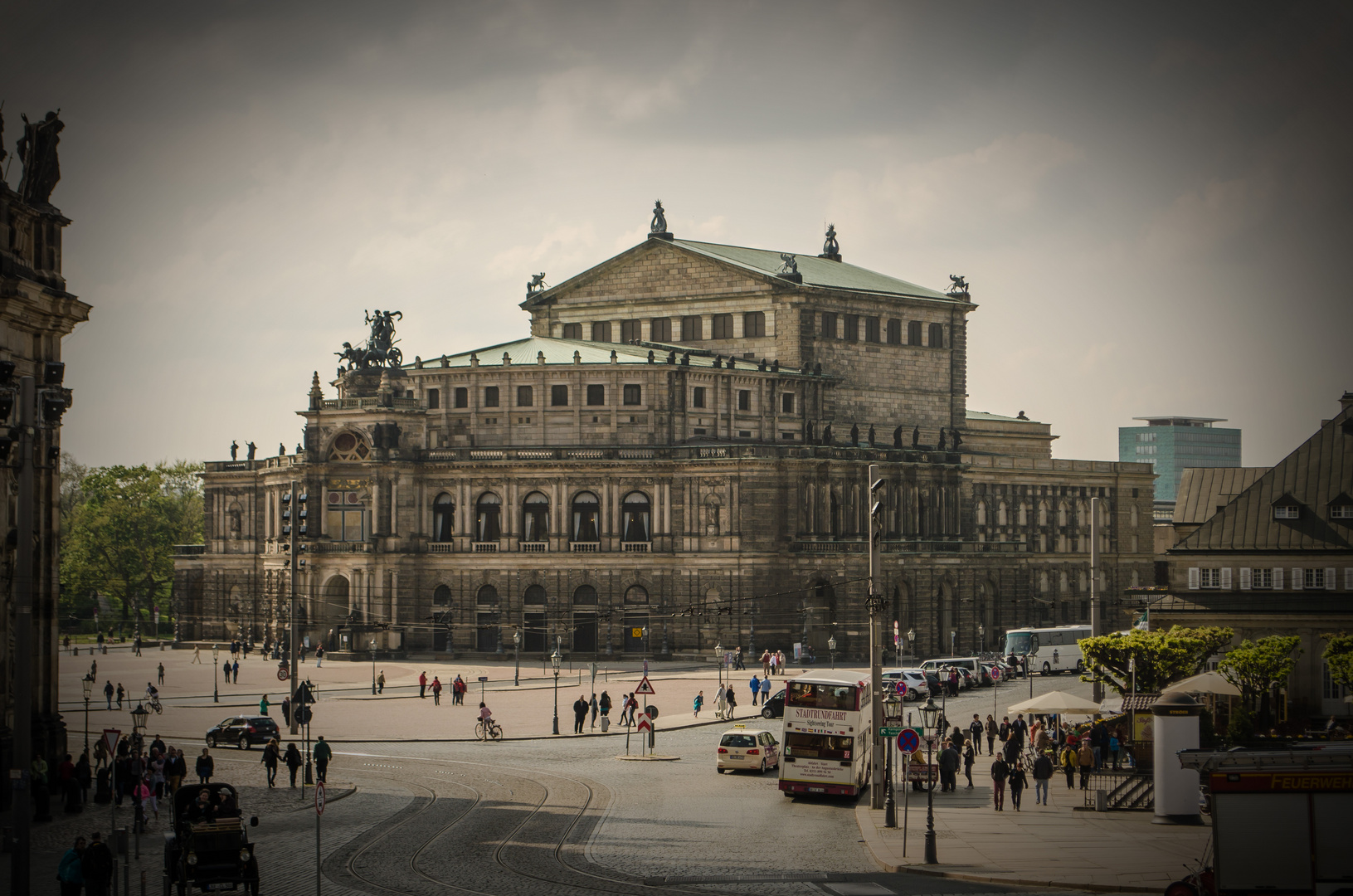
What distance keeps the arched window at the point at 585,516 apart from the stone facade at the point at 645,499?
18 cm

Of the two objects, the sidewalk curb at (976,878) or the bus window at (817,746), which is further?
the bus window at (817,746)

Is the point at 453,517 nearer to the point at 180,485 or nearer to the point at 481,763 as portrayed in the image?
the point at 481,763

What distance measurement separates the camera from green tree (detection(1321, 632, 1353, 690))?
57.8 m

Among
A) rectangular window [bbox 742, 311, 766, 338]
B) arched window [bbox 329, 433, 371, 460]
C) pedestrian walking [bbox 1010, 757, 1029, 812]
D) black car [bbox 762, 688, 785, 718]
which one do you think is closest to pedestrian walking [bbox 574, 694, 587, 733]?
black car [bbox 762, 688, 785, 718]

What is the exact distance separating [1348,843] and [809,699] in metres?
19.8

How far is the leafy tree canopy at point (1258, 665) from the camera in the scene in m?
58.2

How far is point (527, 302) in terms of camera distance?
13000 centimetres

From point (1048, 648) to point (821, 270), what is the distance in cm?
4181

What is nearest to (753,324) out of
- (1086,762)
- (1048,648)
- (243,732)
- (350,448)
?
(350,448)

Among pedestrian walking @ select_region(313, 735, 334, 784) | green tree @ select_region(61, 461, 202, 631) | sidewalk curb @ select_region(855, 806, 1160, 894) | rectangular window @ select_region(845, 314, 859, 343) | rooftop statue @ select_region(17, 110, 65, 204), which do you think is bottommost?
sidewalk curb @ select_region(855, 806, 1160, 894)

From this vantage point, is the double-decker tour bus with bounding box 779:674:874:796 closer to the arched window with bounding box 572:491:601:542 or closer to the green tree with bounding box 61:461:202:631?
the arched window with bounding box 572:491:601:542

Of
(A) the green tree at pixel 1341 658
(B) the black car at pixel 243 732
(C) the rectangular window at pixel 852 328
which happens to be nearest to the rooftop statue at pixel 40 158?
(B) the black car at pixel 243 732

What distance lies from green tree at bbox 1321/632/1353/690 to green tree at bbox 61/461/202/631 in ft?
362

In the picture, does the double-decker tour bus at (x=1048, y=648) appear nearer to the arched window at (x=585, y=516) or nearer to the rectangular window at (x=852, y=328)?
the arched window at (x=585, y=516)
